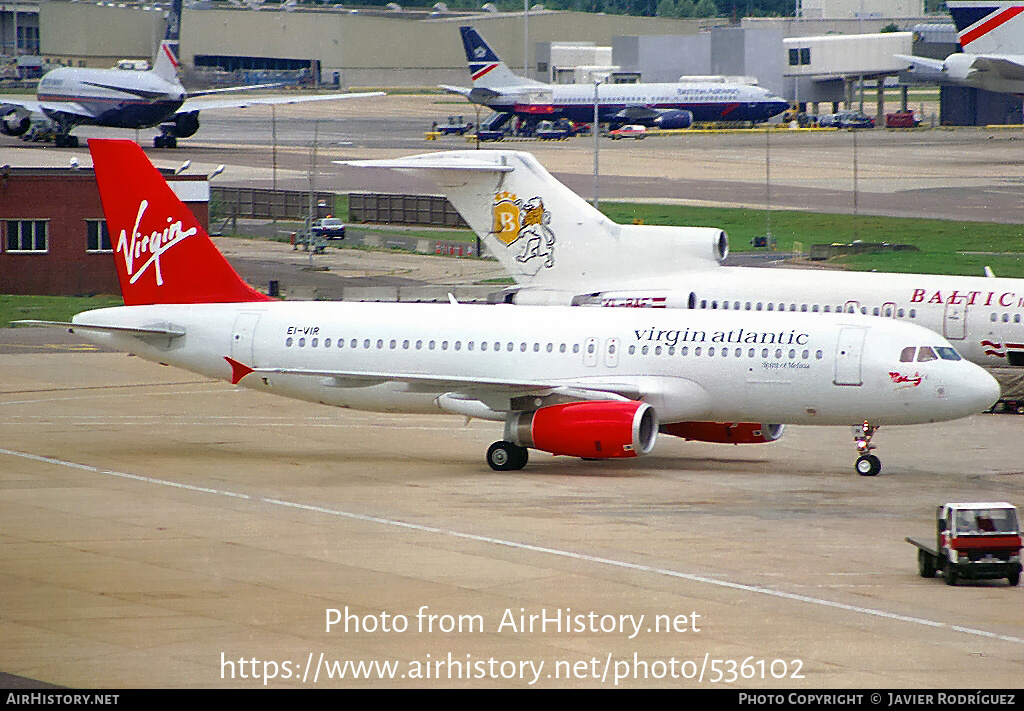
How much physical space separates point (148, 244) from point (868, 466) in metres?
19.9

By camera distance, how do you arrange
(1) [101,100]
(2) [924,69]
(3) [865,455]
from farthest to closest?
(2) [924,69] → (1) [101,100] → (3) [865,455]

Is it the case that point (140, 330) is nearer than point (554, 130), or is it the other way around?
point (140, 330)

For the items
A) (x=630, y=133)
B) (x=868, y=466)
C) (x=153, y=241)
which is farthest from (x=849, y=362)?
(x=630, y=133)

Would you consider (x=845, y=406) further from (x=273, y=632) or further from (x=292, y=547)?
(x=273, y=632)

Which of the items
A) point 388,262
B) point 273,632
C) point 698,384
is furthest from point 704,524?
point 388,262

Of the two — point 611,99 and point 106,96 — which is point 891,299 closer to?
point 106,96

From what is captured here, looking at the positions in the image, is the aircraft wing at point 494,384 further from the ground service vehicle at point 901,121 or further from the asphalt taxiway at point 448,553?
the ground service vehicle at point 901,121

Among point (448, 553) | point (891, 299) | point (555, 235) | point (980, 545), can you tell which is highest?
point (555, 235)

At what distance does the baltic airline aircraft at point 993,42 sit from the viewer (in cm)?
9381

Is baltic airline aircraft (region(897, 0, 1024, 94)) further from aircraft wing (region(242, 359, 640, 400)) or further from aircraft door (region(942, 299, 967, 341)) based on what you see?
aircraft wing (region(242, 359, 640, 400))

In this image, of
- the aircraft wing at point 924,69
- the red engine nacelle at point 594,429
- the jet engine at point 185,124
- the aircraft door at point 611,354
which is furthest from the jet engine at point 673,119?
the red engine nacelle at point 594,429

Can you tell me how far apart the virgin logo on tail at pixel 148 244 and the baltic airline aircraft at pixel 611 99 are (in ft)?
367

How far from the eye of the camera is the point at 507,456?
39125 mm

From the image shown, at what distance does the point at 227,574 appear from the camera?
27891mm
